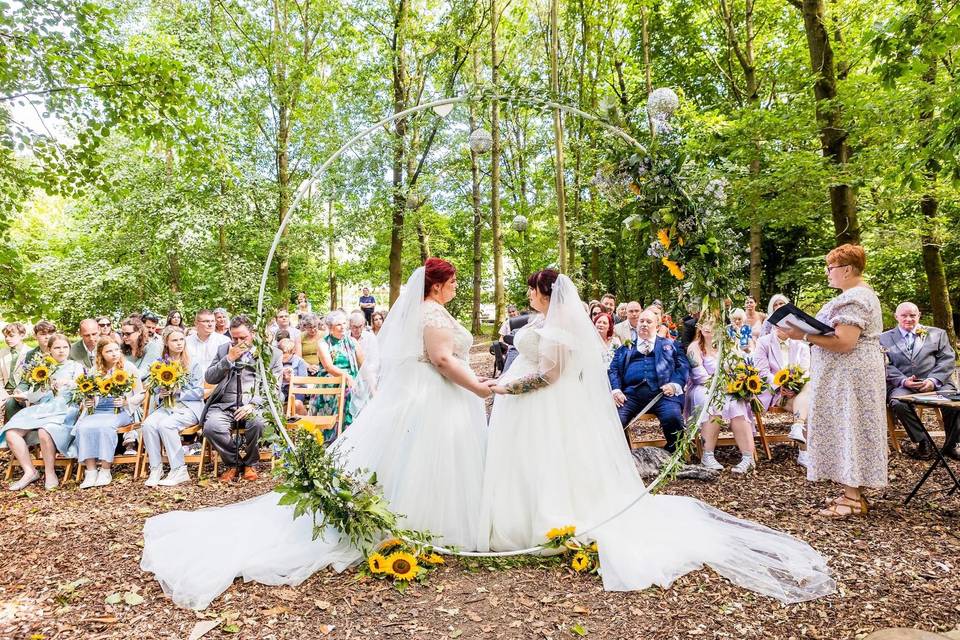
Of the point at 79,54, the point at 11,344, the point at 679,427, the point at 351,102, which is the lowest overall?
the point at 679,427

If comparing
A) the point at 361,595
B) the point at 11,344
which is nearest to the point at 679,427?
the point at 361,595

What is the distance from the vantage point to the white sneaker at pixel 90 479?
579 cm

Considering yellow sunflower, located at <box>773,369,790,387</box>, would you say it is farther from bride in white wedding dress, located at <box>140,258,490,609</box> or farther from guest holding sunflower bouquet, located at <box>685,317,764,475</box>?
bride in white wedding dress, located at <box>140,258,490,609</box>

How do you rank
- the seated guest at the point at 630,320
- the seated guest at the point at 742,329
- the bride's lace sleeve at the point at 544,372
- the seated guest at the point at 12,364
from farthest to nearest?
Result: the seated guest at the point at 630,320 → the seated guest at the point at 742,329 → the seated guest at the point at 12,364 → the bride's lace sleeve at the point at 544,372

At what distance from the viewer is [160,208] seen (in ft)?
45.5

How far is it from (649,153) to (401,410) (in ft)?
8.31


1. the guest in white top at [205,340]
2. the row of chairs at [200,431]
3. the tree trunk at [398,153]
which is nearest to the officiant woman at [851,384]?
the row of chairs at [200,431]

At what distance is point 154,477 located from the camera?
19.3ft

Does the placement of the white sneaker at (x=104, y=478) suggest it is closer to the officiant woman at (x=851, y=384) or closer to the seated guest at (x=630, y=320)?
the seated guest at (x=630, y=320)

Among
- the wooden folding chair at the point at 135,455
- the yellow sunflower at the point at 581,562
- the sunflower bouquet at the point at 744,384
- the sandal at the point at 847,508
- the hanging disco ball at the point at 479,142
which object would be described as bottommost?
the yellow sunflower at the point at 581,562

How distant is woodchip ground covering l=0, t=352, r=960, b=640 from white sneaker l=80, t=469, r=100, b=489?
139 cm

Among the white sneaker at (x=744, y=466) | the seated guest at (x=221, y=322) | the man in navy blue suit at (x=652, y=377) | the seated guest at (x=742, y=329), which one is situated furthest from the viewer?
the seated guest at (x=221, y=322)

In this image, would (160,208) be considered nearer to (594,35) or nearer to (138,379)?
(138,379)

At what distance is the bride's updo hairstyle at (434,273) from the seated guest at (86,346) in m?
5.04
